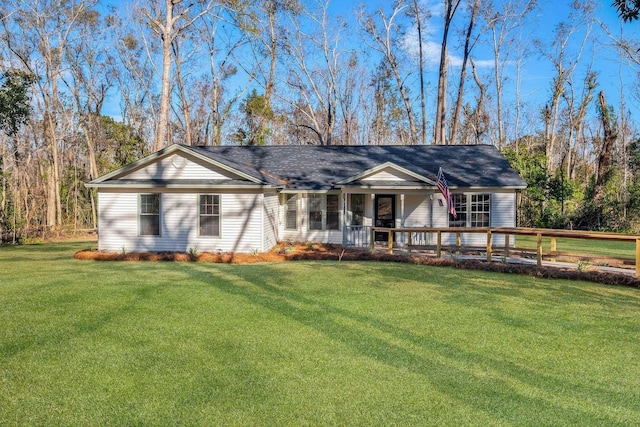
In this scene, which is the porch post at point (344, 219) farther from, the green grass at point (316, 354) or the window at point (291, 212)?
the green grass at point (316, 354)

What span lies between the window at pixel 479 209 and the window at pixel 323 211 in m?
5.18

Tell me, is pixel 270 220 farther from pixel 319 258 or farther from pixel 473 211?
pixel 473 211

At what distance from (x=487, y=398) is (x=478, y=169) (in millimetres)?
15418

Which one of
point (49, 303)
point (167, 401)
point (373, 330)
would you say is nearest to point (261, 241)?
point (49, 303)

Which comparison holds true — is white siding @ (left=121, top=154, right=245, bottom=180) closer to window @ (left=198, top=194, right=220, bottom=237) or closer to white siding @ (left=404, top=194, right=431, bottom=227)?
window @ (left=198, top=194, right=220, bottom=237)

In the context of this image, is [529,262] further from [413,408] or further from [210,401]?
[210,401]

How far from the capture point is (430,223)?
55.9 feet

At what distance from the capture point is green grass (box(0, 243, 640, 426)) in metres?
3.92

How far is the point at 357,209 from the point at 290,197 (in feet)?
9.06

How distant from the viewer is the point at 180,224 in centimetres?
1539

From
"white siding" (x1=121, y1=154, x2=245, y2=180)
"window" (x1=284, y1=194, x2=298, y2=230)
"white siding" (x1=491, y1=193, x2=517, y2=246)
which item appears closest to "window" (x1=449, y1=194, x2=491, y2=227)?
"white siding" (x1=491, y1=193, x2=517, y2=246)

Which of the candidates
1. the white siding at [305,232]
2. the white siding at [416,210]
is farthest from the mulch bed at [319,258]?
the white siding at [416,210]

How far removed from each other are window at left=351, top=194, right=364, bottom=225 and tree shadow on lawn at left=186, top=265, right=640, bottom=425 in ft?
34.6

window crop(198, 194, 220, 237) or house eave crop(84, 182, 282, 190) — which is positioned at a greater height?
house eave crop(84, 182, 282, 190)
